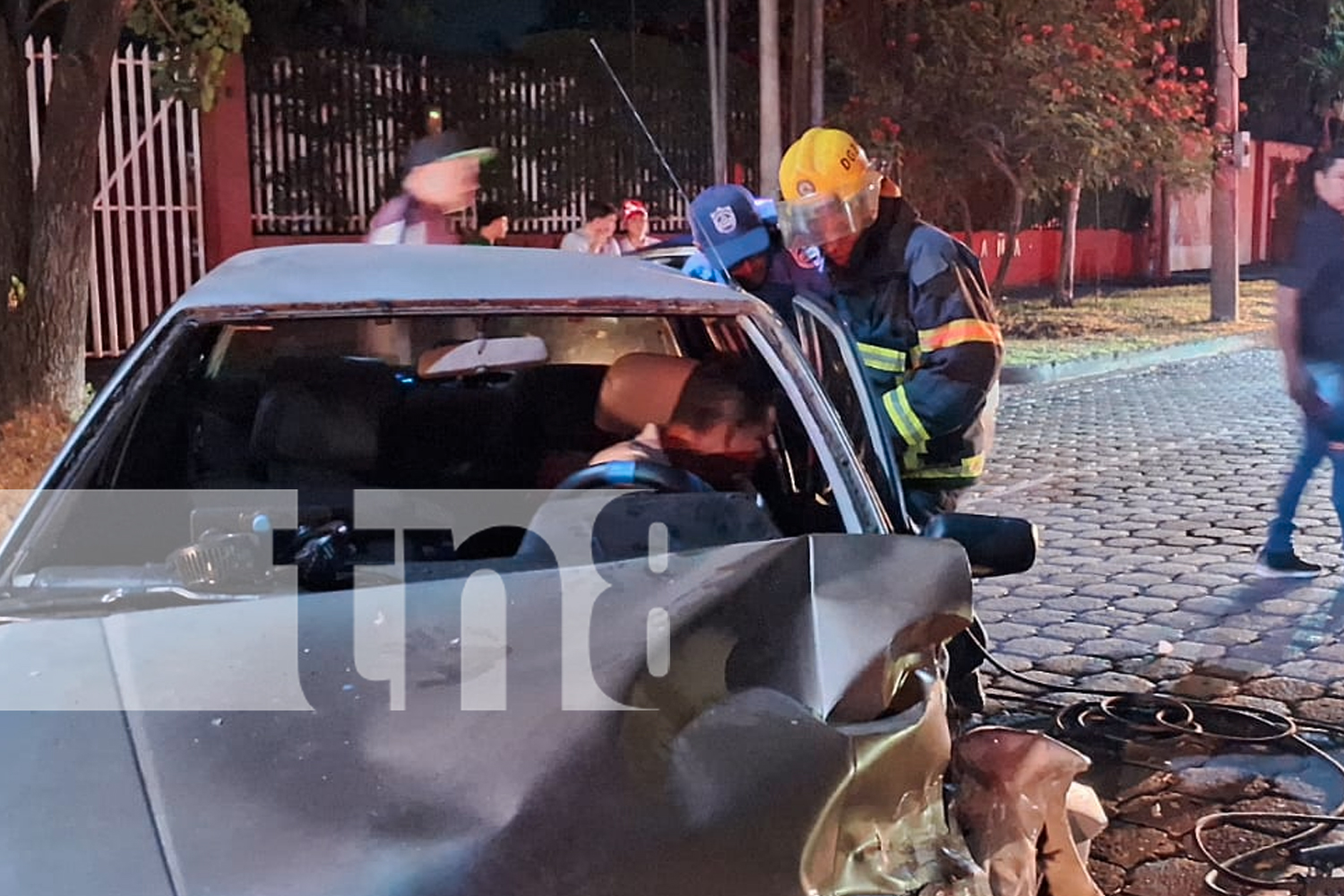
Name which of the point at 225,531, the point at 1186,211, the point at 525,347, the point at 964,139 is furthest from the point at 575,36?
the point at 1186,211

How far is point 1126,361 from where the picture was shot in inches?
555

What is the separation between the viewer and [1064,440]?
Answer: 9516 millimetres

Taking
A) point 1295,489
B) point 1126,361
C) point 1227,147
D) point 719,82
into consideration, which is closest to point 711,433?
point 1295,489

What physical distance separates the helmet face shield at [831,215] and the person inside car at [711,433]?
914mm

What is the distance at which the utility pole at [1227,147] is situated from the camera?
16.3m

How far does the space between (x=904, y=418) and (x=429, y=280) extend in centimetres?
140

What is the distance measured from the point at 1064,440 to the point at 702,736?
8.13m

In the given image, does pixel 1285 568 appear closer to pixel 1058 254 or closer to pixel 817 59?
pixel 817 59

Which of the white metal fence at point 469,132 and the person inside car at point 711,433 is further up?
the white metal fence at point 469,132

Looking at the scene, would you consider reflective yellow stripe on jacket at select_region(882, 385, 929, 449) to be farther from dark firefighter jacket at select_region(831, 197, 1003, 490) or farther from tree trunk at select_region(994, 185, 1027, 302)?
tree trunk at select_region(994, 185, 1027, 302)

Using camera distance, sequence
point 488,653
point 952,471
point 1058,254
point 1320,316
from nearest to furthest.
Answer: point 488,653, point 952,471, point 1320,316, point 1058,254

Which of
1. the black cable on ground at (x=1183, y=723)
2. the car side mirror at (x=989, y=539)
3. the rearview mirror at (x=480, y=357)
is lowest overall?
the black cable on ground at (x=1183, y=723)

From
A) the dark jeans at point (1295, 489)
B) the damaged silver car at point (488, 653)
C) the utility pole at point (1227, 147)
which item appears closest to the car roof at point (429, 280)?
the damaged silver car at point (488, 653)

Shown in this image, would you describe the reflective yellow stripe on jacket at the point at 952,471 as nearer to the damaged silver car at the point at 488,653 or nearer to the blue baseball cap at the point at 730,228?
the damaged silver car at the point at 488,653
